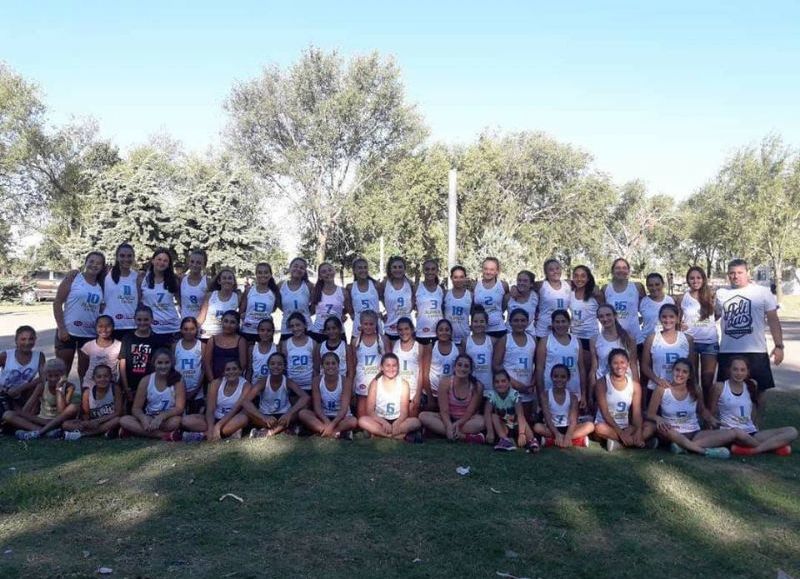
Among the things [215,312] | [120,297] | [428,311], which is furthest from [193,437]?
[428,311]

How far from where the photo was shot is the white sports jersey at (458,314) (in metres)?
7.36

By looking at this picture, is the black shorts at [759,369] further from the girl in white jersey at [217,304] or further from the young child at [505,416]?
the girl in white jersey at [217,304]

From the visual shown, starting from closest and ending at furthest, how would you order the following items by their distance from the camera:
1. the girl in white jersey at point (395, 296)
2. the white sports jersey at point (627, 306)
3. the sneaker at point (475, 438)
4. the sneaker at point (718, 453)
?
the sneaker at point (718, 453) < the sneaker at point (475, 438) < the white sports jersey at point (627, 306) < the girl in white jersey at point (395, 296)

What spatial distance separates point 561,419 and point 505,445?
2.41ft

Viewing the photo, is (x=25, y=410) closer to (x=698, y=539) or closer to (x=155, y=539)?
(x=155, y=539)

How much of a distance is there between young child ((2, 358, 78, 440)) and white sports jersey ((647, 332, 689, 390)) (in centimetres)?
602

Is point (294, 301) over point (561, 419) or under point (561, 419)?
over

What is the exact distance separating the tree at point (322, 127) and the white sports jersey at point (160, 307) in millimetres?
26328

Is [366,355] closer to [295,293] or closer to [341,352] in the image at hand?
[341,352]

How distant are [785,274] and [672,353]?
57293mm

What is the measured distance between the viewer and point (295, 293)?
24.1ft

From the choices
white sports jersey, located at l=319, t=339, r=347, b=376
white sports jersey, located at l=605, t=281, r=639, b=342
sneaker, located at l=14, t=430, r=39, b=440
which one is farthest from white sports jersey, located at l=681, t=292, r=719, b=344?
sneaker, located at l=14, t=430, r=39, b=440

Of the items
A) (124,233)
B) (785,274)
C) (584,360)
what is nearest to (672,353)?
(584,360)

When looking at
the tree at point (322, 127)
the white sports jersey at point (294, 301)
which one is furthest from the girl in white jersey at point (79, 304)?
the tree at point (322, 127)
